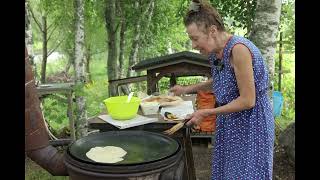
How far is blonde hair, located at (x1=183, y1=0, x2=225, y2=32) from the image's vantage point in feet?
8.90

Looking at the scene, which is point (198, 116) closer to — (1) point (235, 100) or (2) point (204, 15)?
(1) point (235, 100)

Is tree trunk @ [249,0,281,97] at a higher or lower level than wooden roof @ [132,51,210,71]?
higher

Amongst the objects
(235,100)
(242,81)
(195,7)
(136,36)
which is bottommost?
(235,100)

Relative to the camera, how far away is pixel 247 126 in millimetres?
2777

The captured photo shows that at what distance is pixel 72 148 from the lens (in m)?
2.80

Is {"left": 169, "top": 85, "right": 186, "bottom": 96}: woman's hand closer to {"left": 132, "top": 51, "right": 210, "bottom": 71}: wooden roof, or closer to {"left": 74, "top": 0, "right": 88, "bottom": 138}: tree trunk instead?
{"left": 132, "top": 51, "right": 210, "bottom": 71}: wooden roof

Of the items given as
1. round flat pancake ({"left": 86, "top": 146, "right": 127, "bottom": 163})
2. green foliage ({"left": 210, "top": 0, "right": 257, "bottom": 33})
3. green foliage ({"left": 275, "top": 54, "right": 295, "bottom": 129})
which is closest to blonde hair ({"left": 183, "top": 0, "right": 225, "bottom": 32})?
round flat pancake ({"left": 86, "top": 146, "right": 127, "bottom": 163})

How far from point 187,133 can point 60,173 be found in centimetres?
134

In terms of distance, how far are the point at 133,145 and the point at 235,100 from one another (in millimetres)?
896

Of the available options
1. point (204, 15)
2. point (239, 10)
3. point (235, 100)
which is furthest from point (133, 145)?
point (239, 10)

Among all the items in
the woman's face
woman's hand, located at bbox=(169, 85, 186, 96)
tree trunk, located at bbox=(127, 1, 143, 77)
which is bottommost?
woman's hand, located at bbox=(169, 85, 186, 96)

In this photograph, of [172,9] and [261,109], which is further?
[172,9]
